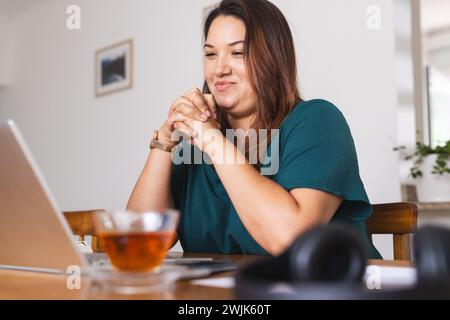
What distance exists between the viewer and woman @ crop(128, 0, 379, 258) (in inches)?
38.0

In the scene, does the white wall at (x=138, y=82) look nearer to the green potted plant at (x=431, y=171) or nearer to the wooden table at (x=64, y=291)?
the green potted plant at (x=431, y=171)

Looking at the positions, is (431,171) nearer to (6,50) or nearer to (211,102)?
(211,102)

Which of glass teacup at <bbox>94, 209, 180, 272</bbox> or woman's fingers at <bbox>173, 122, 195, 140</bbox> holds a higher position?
woman's fingers at <bbox>173, 122, 195, 140</bbox>

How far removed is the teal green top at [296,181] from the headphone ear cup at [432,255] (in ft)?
1.96

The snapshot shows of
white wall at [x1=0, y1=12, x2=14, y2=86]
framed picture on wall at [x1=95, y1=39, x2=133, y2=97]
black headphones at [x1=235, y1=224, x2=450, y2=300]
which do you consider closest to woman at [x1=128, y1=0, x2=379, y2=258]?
black headphones at [x1=235, y1=224, x2=450, y2=300]

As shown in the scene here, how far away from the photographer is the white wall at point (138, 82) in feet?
7.56

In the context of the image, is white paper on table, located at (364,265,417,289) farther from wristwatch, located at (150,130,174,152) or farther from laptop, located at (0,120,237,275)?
wristwatch, located at (150,130,174,152)

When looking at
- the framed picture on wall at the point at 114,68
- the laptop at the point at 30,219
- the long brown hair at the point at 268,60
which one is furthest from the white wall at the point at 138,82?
the laptop at the point at 30,219

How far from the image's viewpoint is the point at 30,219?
0.61 metres

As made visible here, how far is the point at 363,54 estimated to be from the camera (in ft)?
7.71

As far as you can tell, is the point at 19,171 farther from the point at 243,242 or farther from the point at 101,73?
the point at 101,73

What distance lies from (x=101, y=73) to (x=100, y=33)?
29 centimetres

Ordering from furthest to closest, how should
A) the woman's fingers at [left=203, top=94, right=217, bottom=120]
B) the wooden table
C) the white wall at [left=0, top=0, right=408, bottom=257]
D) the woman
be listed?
the white wall at [left=0, top=0, right=408, bottom=257]
the woman's fingers at [left=203, top=94, right=217, bottom=120]
the woman
the wooden table

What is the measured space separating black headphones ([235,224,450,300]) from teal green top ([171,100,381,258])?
0.60m
